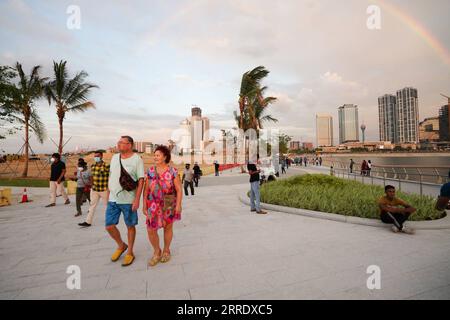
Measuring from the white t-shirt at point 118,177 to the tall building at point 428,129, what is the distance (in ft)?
698

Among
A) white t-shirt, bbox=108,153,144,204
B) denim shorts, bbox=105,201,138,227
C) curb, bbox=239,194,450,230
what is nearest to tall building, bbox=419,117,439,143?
curb, bbox=239,194,450,230

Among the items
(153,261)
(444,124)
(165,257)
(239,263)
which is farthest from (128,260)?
Result: (444,124)

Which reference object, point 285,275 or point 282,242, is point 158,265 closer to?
point 285,275

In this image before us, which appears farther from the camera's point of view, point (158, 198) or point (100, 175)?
point (100, 175)

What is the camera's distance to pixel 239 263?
3.71 m

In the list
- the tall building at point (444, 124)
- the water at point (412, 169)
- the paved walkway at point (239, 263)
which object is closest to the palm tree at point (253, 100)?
the water at point (412, 169)

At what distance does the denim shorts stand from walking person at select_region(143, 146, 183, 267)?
1.05ft

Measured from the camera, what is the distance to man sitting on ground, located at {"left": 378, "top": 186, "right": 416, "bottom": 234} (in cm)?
511

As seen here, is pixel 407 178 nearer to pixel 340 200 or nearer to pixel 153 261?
pixel 340 200

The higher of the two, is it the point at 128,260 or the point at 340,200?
the point at 340,200

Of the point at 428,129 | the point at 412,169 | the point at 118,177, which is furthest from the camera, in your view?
the point at 428,129

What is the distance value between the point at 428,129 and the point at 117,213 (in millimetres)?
234568

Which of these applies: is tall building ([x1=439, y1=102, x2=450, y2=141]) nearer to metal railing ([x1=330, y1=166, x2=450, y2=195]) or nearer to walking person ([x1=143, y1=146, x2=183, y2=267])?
metal railing ([x1=330, y1=166, x2=450, y2=195])
